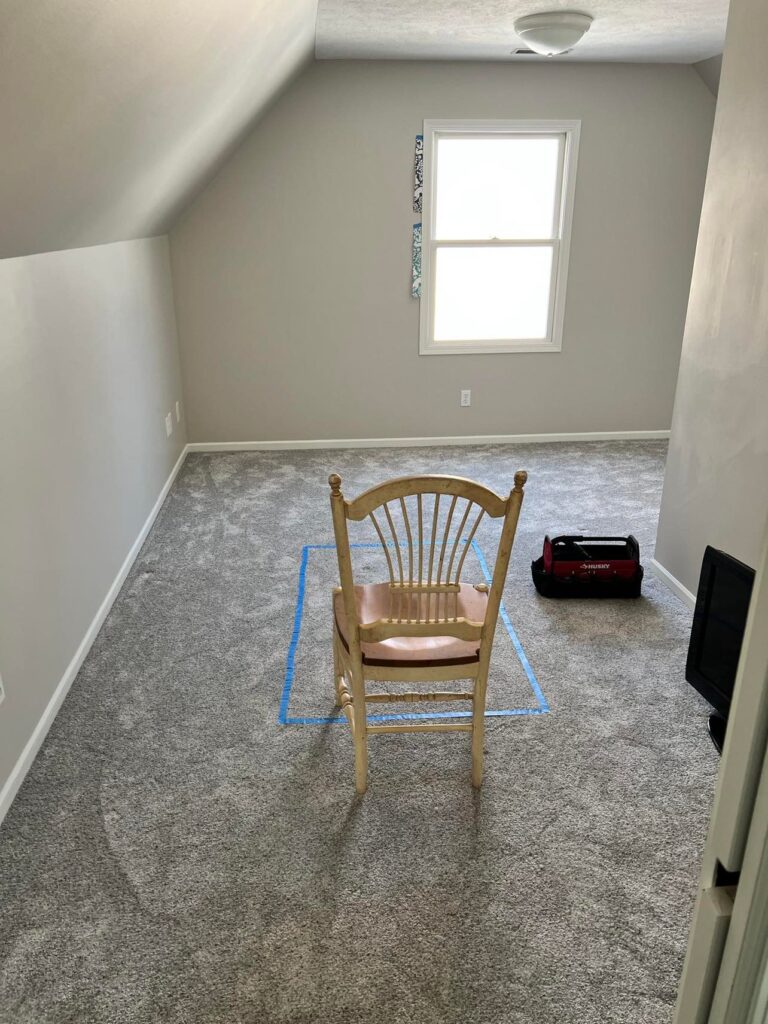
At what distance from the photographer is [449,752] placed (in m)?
2.26

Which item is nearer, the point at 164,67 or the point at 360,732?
the point at 164,67

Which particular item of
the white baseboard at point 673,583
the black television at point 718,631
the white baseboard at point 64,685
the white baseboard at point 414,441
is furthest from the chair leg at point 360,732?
the white baseboard at point 414,441

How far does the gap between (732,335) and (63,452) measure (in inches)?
95.1

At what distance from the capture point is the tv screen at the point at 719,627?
7.50ft

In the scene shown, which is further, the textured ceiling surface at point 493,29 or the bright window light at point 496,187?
the bright window light at point 496,187

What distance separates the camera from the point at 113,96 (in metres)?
1.77

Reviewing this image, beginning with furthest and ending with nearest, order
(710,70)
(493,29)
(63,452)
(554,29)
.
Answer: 1. (710,70)
2. (493,29)
3. (554,29)
4. (63,452)

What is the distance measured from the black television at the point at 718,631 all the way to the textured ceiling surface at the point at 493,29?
2408 millimetres

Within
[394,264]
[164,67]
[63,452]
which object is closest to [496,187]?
[394,264]

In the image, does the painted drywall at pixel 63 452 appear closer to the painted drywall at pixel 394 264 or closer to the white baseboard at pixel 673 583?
the painted drywall at pixel 394 264

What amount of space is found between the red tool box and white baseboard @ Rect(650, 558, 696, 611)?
0.16 m

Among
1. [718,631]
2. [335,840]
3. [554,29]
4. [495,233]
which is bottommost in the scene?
[335,840]

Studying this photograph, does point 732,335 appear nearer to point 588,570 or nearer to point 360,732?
point 588,570

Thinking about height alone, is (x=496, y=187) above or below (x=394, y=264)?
above
